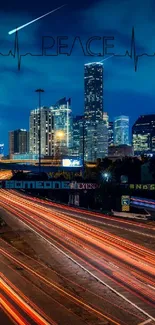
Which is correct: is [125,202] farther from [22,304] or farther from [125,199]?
[22,304]

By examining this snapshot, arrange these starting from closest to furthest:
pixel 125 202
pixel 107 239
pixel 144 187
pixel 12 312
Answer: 1. pixel 12 312
2. pixel 107 239
3. pixel 125 202
4. pixel 144 187

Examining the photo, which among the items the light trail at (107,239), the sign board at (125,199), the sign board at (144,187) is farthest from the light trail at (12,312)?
the sign board at (144,187)

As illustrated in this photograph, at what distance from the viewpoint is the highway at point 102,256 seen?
19.3 metres

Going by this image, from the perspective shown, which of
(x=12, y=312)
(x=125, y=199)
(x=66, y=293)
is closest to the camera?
(x=12, y=312)

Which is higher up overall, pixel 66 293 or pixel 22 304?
pixel 22 304

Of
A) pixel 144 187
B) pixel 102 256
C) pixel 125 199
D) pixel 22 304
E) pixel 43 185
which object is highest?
pixel 43 185

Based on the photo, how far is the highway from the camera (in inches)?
761

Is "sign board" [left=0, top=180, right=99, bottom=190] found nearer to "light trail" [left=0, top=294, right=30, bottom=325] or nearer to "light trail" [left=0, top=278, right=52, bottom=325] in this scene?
"light trail" [left=0, top=278, right=52, bottom=325]

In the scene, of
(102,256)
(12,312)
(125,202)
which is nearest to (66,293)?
(12,312)

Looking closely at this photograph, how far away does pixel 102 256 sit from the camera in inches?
1156

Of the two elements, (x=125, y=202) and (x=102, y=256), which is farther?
(x=125, y=202)

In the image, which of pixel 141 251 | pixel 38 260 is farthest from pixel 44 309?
pixel 141 251

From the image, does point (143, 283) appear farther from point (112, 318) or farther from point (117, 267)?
point (112, 318)

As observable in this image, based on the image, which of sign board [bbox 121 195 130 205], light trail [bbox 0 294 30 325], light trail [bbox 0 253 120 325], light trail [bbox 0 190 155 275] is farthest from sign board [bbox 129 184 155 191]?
light trail [bbox 0 294 30 325]
